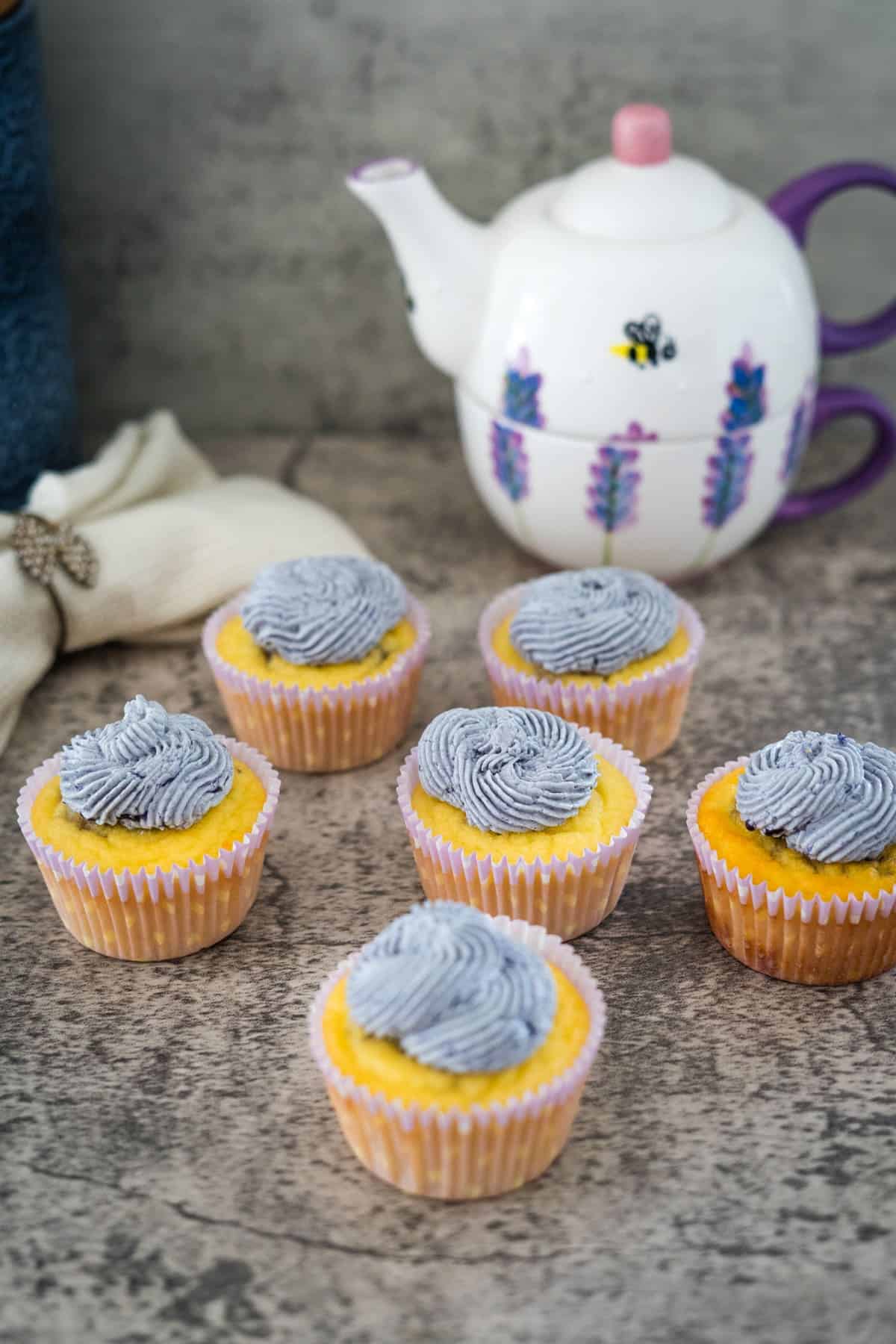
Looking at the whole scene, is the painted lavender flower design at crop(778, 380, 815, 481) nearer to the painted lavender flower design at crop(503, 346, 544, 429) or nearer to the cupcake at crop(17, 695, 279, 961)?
the painted lavender flower design at crop(503, 346, 544, 429)

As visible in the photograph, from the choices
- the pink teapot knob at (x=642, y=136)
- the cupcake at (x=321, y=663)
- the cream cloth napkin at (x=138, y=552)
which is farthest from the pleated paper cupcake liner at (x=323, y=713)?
the pink teapot knob at (x=642, y=136)

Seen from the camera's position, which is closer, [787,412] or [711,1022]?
[711,1022]

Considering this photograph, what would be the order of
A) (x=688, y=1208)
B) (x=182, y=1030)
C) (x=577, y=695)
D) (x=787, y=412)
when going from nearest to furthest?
(x=688, y=1208)
(x=182, y=1030)
(x=577, y=695)
(x=787, y=412)

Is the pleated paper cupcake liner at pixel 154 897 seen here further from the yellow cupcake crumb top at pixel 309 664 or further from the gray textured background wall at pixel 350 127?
the gray textured background wall at pixel 350 127

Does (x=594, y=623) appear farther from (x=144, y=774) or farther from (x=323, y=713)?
(x=144, y=774)

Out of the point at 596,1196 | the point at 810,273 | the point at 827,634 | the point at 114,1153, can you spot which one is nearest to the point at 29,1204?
the point at 114,1153

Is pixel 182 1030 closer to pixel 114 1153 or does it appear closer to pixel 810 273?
pixel 114 1153
